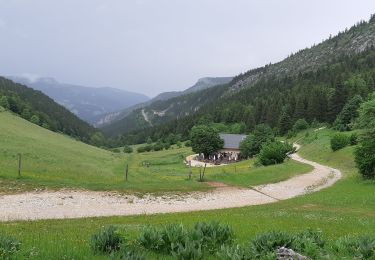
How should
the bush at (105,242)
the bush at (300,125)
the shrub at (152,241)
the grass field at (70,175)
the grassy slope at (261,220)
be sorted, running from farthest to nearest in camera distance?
the bush at (300,125)
the grass field at (70,175)
the grassy slope at (261,220)
the shrub at (152,241)
the bush at (105,242)

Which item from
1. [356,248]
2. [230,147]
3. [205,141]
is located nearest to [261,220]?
[356,248]

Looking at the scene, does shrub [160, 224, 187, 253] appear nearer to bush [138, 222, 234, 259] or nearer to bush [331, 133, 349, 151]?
bush [138, 222, 234, 259]

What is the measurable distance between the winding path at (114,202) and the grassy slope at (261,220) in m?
3.87

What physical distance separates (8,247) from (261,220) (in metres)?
12.4

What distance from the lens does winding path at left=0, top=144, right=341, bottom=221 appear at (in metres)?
26.2

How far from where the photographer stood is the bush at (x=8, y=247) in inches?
330

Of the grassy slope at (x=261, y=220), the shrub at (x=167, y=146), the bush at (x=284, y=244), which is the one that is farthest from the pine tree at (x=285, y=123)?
the bush at (x=284, y=244)

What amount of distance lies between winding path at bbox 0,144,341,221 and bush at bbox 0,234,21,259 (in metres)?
13.7

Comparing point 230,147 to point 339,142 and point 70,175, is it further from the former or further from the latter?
point 70,175

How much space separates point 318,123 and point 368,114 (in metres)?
101

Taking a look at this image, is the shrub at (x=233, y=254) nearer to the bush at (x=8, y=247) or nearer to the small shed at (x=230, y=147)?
the bush at (x=8, y=247)

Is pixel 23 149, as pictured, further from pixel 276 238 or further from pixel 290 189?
pixel 276 238

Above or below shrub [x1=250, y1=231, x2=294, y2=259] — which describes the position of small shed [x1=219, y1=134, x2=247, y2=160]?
below

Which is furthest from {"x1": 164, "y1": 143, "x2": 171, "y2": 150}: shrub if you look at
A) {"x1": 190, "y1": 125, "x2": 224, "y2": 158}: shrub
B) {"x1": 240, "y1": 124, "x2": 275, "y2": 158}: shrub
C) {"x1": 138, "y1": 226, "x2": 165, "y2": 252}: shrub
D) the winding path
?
{"x1": 138, "y1": 226, "x2": 165, "y2": 252}: shrub
